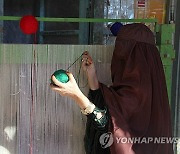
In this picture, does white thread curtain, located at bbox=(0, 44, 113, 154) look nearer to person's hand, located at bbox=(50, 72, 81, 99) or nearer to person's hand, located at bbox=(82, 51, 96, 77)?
person's hand, located at bbox=(82, 51, 96, 77)

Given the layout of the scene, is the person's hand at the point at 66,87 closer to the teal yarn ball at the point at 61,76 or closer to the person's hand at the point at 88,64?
the teal yarn ball at the point at 61,76

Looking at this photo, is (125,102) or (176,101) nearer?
(125,102)

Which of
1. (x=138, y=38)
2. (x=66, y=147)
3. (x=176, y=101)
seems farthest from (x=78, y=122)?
(x=176, y=101)

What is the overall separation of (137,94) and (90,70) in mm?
229

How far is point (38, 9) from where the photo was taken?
426 centimetres

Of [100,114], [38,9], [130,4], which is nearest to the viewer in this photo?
[100,114]

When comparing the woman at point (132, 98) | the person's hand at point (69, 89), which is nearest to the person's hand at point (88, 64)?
the woman at point (132, 98)

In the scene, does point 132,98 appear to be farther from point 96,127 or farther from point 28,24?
point 28,24

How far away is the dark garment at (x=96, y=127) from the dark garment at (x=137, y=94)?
1.1 inches

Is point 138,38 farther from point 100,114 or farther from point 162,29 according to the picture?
point 100,114

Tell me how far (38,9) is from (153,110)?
3.19 m

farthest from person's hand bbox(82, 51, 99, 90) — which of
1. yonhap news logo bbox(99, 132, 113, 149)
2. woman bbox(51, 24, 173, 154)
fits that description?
yonhap news logo bbox(99, 132, 113, 149)

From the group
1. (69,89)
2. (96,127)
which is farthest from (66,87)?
(96,127)

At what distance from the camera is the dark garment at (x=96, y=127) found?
124cm
